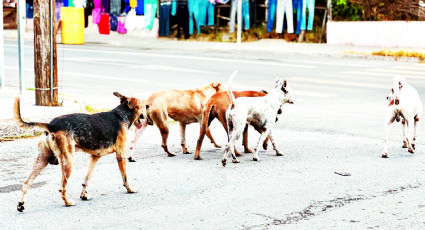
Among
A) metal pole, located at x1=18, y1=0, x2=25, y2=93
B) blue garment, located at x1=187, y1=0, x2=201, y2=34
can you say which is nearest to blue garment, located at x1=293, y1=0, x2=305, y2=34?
blue garment, located at x1=187, y1=0, x2=201, y2=34

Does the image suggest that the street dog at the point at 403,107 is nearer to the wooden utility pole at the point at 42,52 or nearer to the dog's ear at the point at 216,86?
the dog's ear at the point at 216,86

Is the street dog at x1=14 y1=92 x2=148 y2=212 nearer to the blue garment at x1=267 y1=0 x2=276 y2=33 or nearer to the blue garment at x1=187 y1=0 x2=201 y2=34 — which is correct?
the blue garment at x1=267 y1=0 x2=276 y2=33

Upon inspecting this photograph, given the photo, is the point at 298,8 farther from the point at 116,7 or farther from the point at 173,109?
the point at 173,109

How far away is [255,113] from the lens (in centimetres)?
824

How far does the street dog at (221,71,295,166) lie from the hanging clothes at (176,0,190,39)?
23947mm

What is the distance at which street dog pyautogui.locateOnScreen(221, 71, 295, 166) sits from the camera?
802cm

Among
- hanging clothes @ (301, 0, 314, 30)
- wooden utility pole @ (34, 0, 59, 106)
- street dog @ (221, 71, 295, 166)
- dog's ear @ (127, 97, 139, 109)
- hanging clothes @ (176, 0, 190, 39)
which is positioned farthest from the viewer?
hanging clothes @ (176, 0, 190, 39)

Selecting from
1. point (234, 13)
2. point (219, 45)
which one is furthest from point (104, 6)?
point (219, 45)

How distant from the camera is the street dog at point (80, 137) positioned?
609 centimetres

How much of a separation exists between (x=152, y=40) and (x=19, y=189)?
1026 inches

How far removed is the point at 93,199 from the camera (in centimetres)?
664

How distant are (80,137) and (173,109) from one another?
2.42 m

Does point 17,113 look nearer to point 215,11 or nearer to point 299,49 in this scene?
point 299,49

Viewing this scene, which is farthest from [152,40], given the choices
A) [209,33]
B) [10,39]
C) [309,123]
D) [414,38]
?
[309,123]
